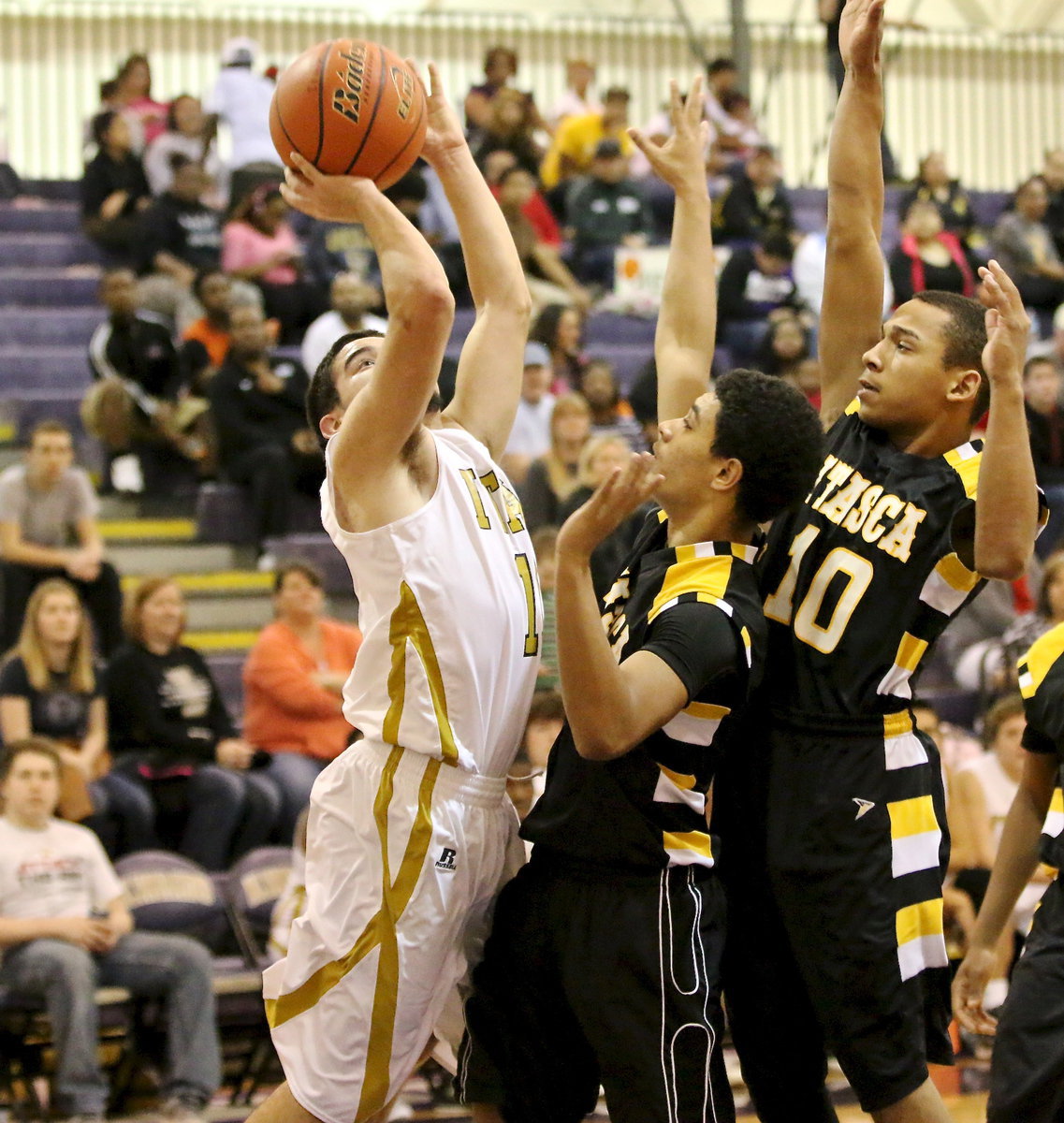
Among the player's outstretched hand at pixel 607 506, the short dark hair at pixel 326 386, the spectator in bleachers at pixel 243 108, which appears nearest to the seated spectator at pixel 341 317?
the spectator in bleachers at pixel 243 108

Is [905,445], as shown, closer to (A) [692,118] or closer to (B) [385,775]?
(A) [692,118]

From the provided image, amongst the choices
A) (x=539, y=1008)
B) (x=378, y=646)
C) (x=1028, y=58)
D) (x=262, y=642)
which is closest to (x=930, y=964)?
(x=539, y=1008)

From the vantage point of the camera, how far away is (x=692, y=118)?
4234 mm

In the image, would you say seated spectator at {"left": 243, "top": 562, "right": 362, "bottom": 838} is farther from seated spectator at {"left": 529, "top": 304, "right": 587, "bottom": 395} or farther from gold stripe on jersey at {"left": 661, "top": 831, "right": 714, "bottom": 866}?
gold stripe on jersey at {"left": 661, "top": 831, "right": 714, "bottom": 866}

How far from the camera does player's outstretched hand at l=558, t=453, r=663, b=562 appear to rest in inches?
116

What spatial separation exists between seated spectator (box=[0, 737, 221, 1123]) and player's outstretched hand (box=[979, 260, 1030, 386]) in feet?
13.3

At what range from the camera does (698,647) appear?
323cm

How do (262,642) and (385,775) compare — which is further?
(262,642)

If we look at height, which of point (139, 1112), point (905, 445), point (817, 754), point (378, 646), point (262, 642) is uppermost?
point (905, 445)

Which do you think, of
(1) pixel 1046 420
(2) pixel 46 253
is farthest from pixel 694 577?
(2) pixel 46 253

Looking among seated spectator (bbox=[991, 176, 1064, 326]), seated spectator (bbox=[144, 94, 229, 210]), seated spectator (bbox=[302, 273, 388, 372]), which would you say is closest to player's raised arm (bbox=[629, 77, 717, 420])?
seated spectator (bbox=[302, 273, 388, 372])

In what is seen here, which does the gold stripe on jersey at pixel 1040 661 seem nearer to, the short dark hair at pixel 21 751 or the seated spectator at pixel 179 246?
the short dark hair at pixel 21 751

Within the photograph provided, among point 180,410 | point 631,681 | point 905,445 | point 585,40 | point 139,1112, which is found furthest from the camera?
point 585,40

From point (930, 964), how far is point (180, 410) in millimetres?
6866
